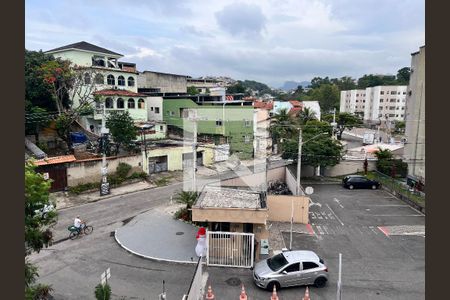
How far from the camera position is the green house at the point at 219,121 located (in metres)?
39.9

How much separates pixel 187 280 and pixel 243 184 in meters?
9.63

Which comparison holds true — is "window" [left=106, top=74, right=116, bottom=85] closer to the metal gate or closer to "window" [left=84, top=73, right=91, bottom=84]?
"window" [left=84, top=73, right=91, bottom=84]

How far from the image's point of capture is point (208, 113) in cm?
4088

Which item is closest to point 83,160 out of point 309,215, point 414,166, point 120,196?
point 120,196

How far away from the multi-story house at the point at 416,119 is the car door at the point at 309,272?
1811 centimetres

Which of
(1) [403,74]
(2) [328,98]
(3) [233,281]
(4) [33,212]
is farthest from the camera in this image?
(1) [403,74]

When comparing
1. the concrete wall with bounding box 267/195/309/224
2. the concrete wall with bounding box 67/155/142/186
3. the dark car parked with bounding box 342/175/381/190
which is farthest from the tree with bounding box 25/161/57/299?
the dark car parked with bounding box 342/175/381/190

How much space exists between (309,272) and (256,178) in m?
11.6

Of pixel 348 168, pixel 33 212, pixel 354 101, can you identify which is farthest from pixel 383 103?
pixel 33 212

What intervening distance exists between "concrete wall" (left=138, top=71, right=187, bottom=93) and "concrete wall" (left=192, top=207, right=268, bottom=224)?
120 feet

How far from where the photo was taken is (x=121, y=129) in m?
26.1

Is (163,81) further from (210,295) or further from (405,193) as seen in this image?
(210,295)

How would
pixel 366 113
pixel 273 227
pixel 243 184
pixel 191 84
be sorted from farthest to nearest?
pixel 366 113 < pixel 191 84 < pixel 243 184 < pixel 273 227

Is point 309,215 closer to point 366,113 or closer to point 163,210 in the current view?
point 163,210
